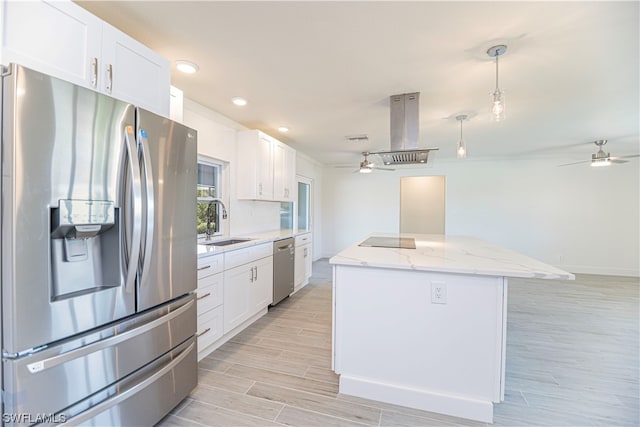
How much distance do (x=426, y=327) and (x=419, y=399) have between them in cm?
46

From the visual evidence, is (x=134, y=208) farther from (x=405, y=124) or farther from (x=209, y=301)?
(x=405, y=124)

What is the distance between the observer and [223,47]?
6.31ft

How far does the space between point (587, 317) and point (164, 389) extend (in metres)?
4.41

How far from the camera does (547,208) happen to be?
569 centimetres

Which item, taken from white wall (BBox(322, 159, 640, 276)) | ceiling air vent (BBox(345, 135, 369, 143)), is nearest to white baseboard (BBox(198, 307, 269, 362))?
ceiling air vent (BBox(345, 135, 369, 143))

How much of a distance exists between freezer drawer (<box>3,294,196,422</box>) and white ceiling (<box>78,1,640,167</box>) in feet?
5.62

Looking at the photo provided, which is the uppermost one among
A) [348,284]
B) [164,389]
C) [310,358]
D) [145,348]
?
[348,284]

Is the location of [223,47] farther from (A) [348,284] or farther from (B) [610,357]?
(B) [610,357]

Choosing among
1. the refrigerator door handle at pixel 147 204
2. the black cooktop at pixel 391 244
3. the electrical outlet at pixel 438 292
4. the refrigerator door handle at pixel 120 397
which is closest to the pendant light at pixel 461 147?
the black cooktop at pixel 391 244

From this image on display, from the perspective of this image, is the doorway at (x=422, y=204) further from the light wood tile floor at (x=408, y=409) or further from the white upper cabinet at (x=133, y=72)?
the white upper cabinet at (x=133, y=72)

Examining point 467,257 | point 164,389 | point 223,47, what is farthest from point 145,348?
point 467,257

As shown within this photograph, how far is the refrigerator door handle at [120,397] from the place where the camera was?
1.19 m

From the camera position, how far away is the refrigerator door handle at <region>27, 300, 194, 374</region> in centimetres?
109

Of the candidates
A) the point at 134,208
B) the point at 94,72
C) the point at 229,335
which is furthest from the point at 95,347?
the point at 229,335
